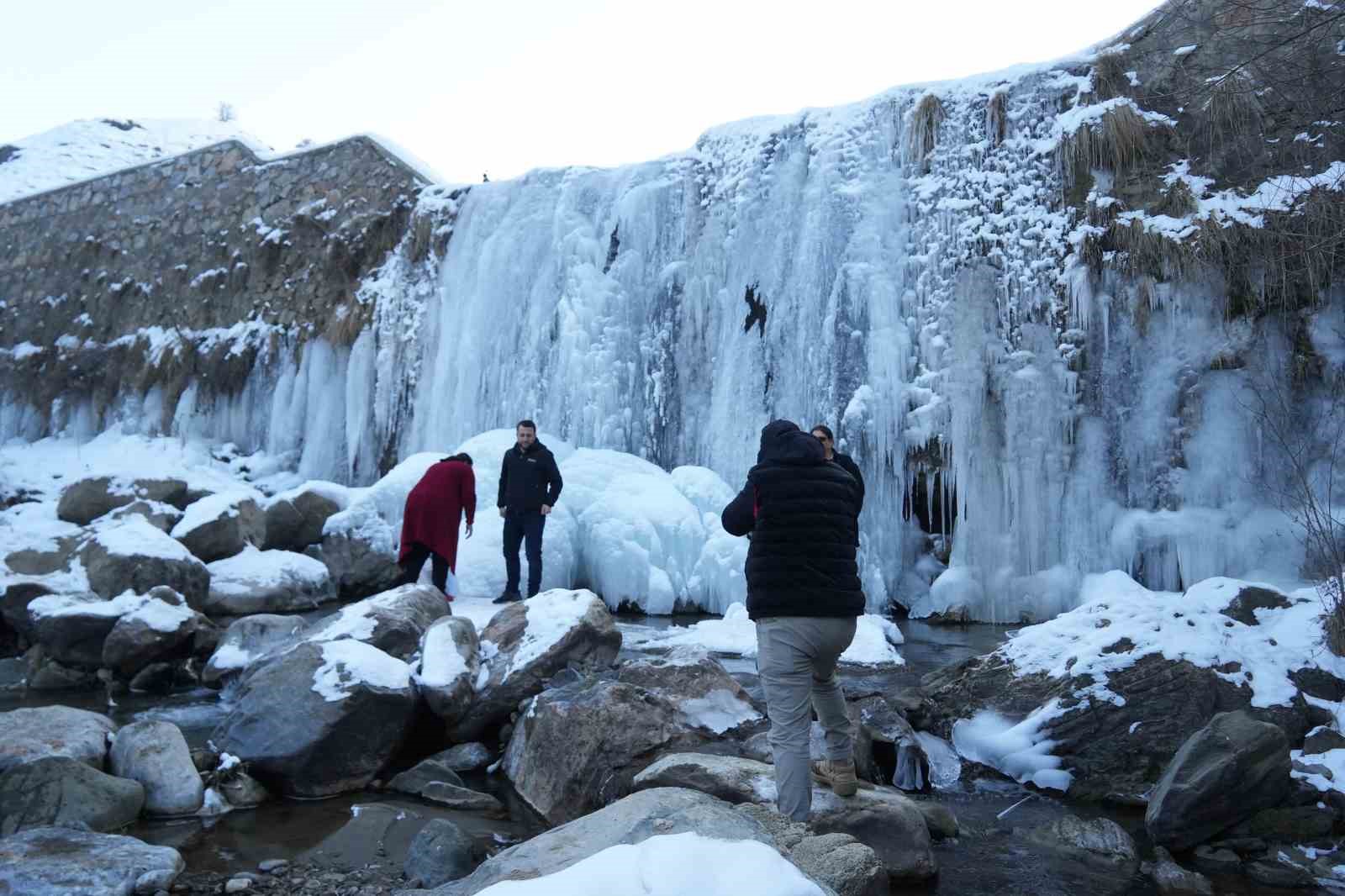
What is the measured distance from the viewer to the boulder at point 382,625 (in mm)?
5227

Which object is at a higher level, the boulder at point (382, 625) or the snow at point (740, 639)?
the boulder at point (382, 625)

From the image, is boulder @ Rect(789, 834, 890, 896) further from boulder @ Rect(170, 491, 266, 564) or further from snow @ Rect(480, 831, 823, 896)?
boulder @ Rect(170, 491, 266, 564)

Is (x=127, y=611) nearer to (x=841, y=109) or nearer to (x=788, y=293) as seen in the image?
(x=788, y=293)

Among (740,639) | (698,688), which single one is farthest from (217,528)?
(698,688)

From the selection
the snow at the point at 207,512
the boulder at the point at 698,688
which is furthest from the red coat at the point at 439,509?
the snow at the point at 207,512

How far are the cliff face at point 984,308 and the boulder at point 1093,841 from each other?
4649mm

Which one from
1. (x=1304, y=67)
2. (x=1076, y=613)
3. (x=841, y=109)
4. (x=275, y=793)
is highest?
(x=841, y=109)

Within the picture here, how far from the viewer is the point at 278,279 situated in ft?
52.6

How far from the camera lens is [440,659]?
193 inches

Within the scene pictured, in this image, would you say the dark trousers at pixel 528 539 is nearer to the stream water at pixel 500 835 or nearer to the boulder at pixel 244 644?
the boulder at pixel 244 644

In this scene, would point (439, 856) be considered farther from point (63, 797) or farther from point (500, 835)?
point (63, 797)

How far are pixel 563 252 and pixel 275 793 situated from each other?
29.8ft

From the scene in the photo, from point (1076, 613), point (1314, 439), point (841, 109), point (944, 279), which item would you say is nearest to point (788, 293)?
point (944, 279)

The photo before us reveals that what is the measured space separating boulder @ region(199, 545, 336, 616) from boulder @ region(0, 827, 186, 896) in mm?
5127
